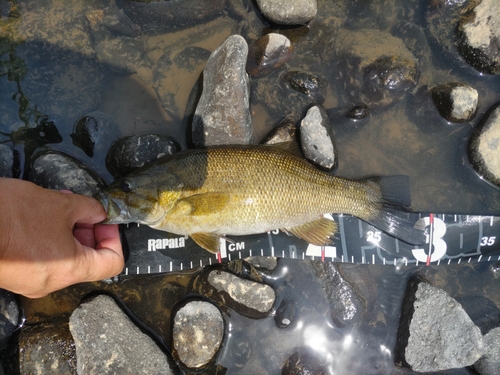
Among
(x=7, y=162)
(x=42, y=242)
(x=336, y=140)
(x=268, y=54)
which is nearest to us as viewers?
(x=42, y=242)

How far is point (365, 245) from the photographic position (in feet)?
15.2

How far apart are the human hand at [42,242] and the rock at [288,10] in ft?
10.6

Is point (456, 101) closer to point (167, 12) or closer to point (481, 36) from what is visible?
point (481, 36)

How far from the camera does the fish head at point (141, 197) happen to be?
12.4ft

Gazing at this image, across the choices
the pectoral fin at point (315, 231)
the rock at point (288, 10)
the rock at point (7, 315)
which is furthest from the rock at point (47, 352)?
the rock at point (288, 10)

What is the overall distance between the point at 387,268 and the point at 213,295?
231 centimetres

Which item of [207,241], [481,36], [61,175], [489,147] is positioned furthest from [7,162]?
[481,36]

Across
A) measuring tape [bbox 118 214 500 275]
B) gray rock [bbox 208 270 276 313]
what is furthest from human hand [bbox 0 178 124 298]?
gray rock [bbox 208 270 276 313]

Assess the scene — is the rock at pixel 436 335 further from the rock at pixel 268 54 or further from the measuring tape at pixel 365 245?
the rock at pixel 268 54

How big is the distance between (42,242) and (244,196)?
1.96 metres

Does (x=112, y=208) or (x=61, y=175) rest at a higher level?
(x=61, y=175)

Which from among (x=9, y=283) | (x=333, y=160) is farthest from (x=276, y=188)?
(x=9, y=283)

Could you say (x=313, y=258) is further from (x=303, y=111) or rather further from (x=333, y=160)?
(x=303, y=111)

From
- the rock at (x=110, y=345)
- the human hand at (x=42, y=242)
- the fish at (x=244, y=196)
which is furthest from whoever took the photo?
the rock at (x=110, y=345)
